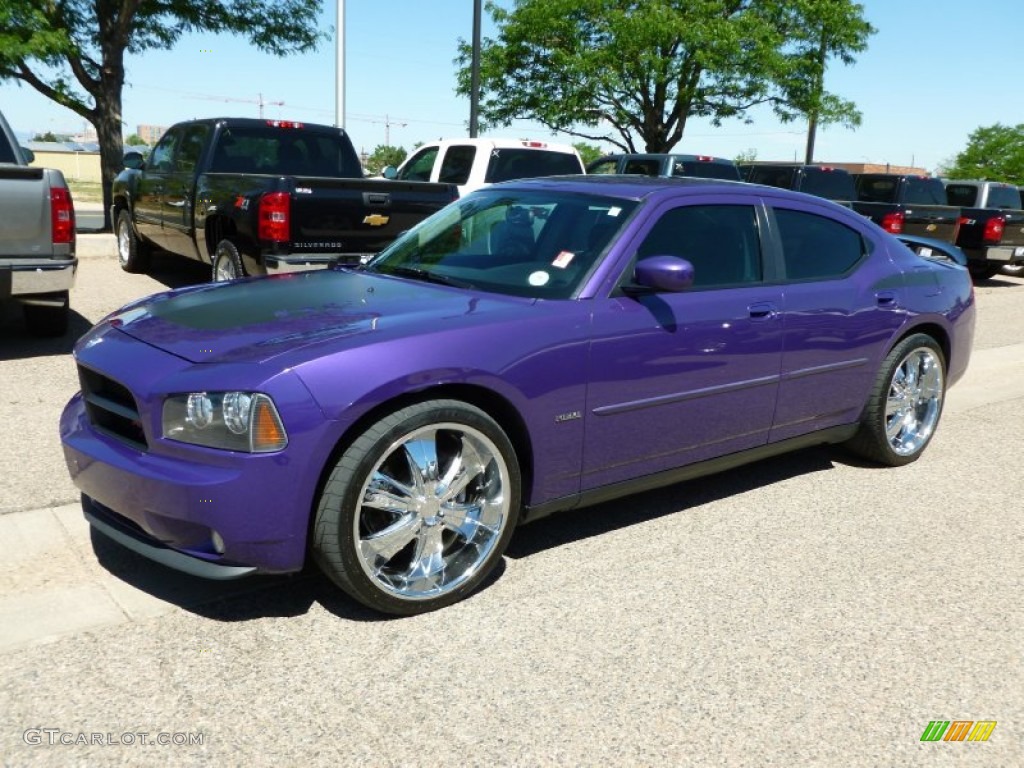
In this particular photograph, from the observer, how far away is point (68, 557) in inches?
152

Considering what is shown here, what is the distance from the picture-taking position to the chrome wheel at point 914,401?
5.50 m

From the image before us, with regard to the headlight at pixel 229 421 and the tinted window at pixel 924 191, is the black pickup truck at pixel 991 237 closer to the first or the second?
the tinted window at pixel 924 191

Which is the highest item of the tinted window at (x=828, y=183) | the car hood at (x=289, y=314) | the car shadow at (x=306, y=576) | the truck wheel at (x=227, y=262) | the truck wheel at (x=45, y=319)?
the tinted window at (x=828, y=183)

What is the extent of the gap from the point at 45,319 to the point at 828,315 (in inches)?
238

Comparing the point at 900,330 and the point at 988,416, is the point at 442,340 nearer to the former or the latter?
the point at 900,330

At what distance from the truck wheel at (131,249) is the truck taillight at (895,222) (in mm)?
11353

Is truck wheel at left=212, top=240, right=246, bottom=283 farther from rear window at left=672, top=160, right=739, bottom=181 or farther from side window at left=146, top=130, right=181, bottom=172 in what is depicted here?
rear window at left=672, top=160, right=739, bottom=181

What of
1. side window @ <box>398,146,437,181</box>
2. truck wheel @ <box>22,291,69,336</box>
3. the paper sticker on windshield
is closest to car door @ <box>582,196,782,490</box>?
the paper sticker on windshield

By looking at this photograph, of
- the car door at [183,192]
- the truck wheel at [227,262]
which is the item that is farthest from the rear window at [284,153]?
the truck wheel at [227,262]

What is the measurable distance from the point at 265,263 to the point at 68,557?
4.50 metres

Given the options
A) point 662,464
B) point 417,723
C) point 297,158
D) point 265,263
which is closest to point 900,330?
Result: point 662,464

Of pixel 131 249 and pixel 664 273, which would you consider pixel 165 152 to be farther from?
pixel 664 273

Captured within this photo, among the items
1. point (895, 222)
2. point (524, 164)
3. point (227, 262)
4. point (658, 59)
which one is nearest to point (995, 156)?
point (658, 59)

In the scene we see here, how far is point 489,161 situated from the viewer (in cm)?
1252
